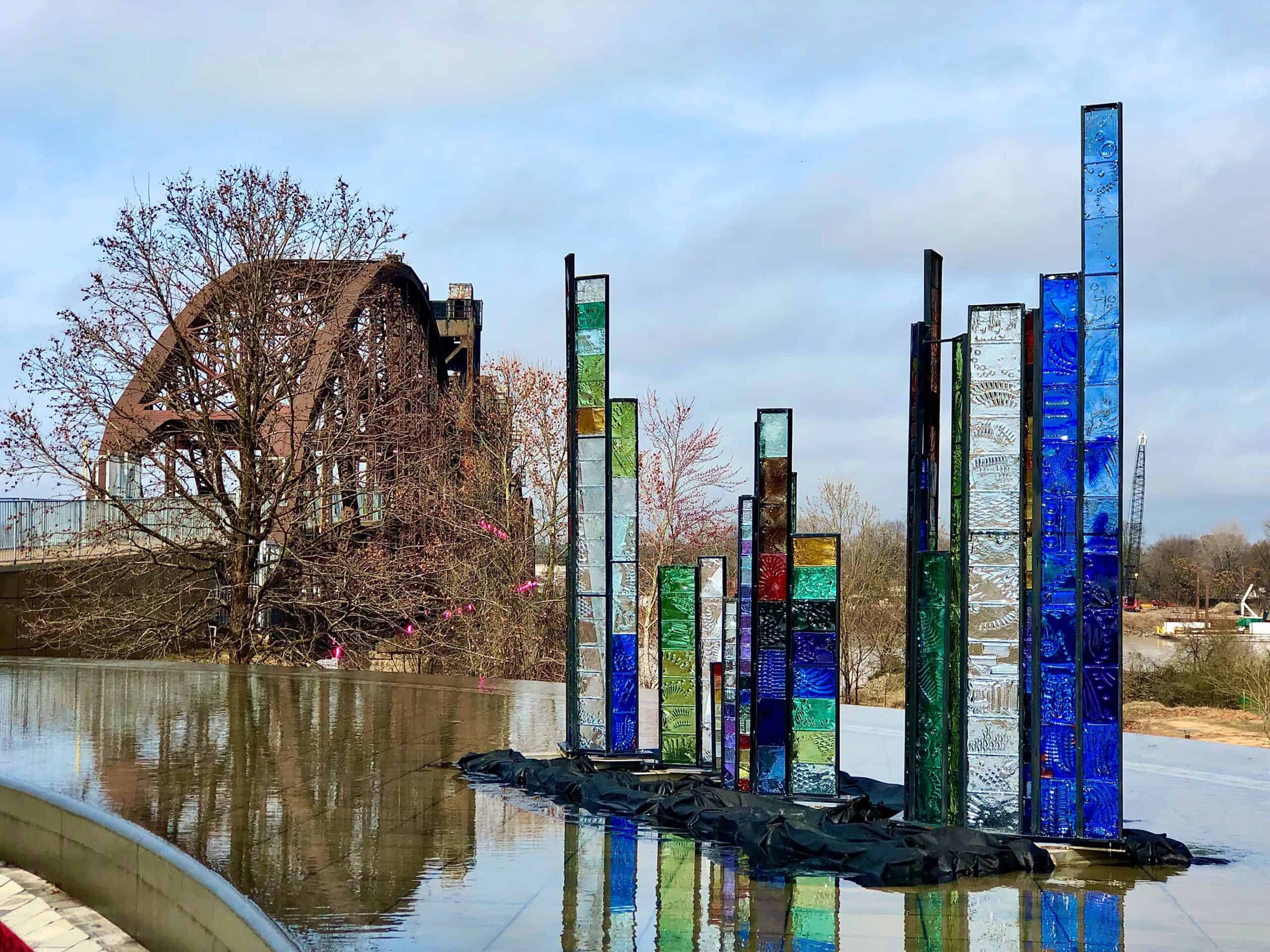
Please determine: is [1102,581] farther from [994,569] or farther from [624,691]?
[624,691]

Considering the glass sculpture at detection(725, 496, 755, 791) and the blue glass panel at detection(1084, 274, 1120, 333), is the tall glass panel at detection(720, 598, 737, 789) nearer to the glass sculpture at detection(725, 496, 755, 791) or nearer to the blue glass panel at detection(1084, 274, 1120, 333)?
the glass sculpture at detection(725, 496, 755, 791)

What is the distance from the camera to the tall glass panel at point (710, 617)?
9977 millimetres

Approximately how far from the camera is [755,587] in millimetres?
8633

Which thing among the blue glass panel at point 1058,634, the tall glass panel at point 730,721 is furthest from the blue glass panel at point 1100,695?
the tall glass panel at point 730,721

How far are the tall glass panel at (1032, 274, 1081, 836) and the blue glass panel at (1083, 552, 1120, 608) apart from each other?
9 cm

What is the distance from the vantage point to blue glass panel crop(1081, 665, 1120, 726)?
22.9ft

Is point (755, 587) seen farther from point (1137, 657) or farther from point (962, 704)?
point (1137, 657)

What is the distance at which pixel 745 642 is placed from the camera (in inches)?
364

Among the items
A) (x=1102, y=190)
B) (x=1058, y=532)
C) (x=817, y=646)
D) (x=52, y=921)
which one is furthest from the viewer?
(x=817, y=646)

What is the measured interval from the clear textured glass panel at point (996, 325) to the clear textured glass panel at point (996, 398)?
18 cm

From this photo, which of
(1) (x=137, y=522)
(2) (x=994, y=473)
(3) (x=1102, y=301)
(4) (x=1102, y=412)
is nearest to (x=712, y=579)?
(2) (x=994, y=473)

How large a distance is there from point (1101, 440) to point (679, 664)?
4012mm

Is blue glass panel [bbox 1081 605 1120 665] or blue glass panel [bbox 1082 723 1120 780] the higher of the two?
blue glass panel [bbox 1081 605 1120 665]

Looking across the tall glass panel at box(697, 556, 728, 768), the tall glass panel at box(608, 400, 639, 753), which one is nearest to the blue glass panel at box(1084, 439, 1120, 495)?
the tall glass panel at box(697, 556, 728, 768)
